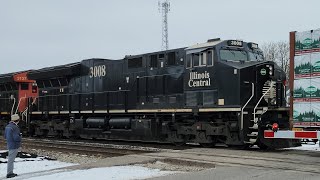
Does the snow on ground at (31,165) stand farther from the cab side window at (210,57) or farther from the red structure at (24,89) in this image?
the red structure at (24,89)

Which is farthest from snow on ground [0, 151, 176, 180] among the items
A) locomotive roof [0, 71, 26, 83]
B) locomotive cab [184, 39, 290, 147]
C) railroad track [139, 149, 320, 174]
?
locomotive roof [0, 71, 26, 83]

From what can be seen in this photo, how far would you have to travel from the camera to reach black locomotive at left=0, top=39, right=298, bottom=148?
47.5 ft

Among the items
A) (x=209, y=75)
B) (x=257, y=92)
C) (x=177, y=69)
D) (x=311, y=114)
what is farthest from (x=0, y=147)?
(x=311, y=114)

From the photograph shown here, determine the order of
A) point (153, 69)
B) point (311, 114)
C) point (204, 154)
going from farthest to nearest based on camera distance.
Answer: point (153, 69)
point (204, 154)
point (311, 114)

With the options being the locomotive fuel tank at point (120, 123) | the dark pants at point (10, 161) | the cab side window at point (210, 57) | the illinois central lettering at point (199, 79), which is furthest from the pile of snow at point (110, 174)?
the locomotive fuel tank at point (120, 123)

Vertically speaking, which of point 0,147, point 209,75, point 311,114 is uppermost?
point 209,75

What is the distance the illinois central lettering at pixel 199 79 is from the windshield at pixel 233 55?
33.2 inches

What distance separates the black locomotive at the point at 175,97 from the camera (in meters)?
14.5

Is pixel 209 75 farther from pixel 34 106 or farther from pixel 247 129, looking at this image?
pixel 34 106

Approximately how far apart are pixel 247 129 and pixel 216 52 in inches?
114

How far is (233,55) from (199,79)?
1.49 m

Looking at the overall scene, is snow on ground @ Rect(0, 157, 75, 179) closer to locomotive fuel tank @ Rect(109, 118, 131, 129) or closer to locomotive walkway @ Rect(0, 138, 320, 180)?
locomotive walkway @ Rect(0, 138, 320, 180)

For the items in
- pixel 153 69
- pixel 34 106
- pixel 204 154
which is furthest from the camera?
pixel 34 106

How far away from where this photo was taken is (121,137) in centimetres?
1945
